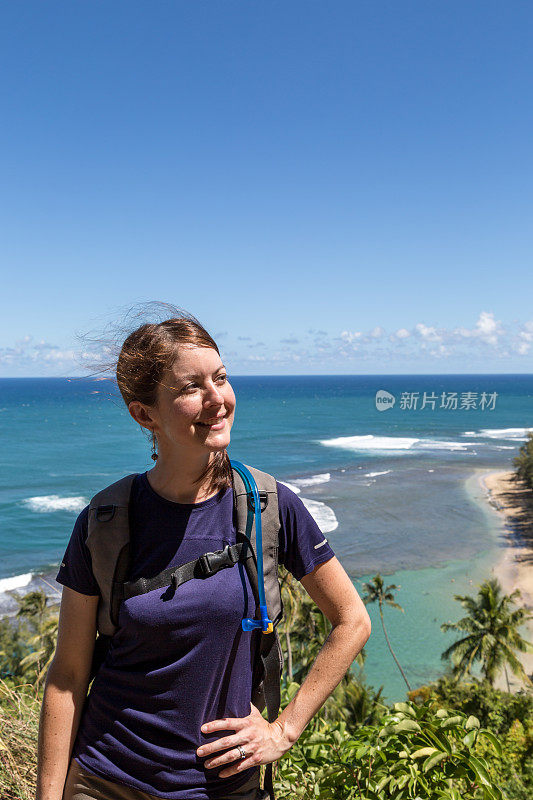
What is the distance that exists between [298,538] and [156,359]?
61 centimetres

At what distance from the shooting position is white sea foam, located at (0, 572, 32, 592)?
89.4ft

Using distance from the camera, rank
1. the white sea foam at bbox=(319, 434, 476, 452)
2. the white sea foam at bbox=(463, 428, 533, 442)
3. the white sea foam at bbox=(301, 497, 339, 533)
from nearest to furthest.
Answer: the white sea foam at bbox=(301, 497, 339, 533), the white sea foam at bbox=(319, 434, 476, 452), the white sea foam at bbox=(463, 428, 533, 442)

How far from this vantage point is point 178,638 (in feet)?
4.75

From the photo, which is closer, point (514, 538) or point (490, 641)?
point (490, 641)

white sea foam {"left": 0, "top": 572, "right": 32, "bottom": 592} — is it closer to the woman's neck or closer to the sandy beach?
the sandy beach

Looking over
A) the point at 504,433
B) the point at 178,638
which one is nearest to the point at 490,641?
the point at 178,638

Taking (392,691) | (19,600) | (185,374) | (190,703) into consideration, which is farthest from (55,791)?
(19,600)

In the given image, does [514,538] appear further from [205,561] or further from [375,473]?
[205,561]

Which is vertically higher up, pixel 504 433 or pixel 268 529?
pixel 268 529

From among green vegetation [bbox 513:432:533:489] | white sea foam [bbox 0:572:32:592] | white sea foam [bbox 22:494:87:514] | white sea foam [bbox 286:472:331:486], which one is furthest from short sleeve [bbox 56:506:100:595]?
green vegetation [bbox 513:432:533:489]

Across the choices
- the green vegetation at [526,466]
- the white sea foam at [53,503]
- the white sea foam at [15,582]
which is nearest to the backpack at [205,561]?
the white sea foam at [15,582]

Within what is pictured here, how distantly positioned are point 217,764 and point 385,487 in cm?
4838

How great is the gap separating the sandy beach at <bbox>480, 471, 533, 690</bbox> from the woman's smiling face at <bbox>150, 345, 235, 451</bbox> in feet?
89.5

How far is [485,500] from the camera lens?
152ft
